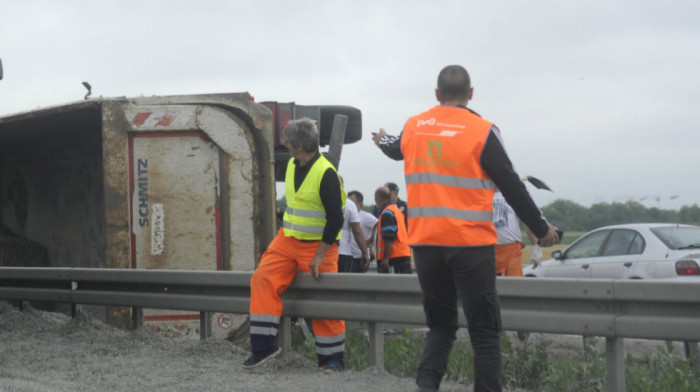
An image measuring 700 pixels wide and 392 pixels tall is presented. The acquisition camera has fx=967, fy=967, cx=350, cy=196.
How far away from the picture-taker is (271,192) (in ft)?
26.5

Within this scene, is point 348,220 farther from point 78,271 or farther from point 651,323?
point 651,323

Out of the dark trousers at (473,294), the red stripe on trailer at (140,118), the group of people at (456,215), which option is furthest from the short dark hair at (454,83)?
the red stripe on trailer at (140,118)

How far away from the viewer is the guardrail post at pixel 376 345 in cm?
575

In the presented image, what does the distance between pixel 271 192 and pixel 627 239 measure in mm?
6430

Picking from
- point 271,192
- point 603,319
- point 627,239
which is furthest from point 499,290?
point 627,239

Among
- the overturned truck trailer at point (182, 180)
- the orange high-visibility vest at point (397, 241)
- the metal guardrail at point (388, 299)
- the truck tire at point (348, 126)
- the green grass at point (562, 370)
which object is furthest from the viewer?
the orange high-visibility vest at point (397, 241)

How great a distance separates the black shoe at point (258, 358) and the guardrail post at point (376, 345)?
1.93ft

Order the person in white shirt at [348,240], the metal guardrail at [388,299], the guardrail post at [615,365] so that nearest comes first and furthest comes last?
1. the metal guardrail at [388,299]
2. the guardrail post at [615,365]
3. the person in white shirt at [348,240]

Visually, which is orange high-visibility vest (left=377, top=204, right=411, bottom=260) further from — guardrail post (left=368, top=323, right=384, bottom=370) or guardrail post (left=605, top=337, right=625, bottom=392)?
guardrail post (left=605, top=337, right=625, bottom=392)

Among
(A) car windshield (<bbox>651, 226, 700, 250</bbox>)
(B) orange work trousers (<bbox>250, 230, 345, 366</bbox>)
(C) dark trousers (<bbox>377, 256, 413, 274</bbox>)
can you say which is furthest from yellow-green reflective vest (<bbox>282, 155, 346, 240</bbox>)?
(A) car windshield (<bbox>651, 226, 700, 250</bbox>)

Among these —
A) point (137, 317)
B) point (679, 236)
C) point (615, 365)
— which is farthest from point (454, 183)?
point (679, 236)

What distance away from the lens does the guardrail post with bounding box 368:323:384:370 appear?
18.9 ft

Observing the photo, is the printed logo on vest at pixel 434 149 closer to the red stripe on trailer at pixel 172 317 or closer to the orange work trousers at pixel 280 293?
the orange work trousers at pixel 280 293

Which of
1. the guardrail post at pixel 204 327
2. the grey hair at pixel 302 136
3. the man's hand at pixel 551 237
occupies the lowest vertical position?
the guardrail post at pixel 204 327
